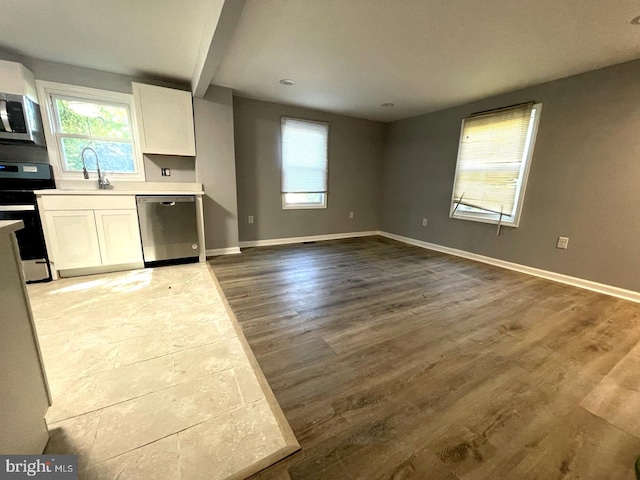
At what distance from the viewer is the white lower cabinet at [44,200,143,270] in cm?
266

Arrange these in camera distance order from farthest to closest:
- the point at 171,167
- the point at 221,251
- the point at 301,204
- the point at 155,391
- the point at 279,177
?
1. the point at 301,204
2. the point at 279,177
3. the point at 221,251
4. the point at 171,167
5. the point at 155,391

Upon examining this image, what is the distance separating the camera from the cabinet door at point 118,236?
112 inches

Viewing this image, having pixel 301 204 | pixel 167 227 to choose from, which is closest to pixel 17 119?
pixel 167 227

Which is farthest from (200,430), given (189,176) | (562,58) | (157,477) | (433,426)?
(562,58)

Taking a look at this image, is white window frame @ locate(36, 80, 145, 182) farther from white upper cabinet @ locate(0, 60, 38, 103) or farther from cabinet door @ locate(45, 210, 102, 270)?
cabinet door @ locate(45, 210, 102, 270)

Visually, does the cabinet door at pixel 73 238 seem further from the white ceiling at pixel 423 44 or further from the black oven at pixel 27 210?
the white ceiling at pixel 423 44

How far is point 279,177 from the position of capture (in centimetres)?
434

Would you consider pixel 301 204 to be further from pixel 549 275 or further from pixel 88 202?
pixel 549 275

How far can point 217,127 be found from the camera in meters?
3.51

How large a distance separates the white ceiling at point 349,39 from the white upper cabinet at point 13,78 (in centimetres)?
19

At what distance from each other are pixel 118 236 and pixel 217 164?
150 cm

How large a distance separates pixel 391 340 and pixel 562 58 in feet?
10.2

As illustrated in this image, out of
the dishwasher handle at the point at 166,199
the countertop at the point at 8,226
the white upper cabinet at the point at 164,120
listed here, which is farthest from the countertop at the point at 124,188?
the countertop at the point at 8,226

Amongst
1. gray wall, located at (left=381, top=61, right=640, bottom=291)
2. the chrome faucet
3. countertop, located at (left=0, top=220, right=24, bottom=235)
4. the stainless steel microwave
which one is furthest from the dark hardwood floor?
the stainless steel microwave
